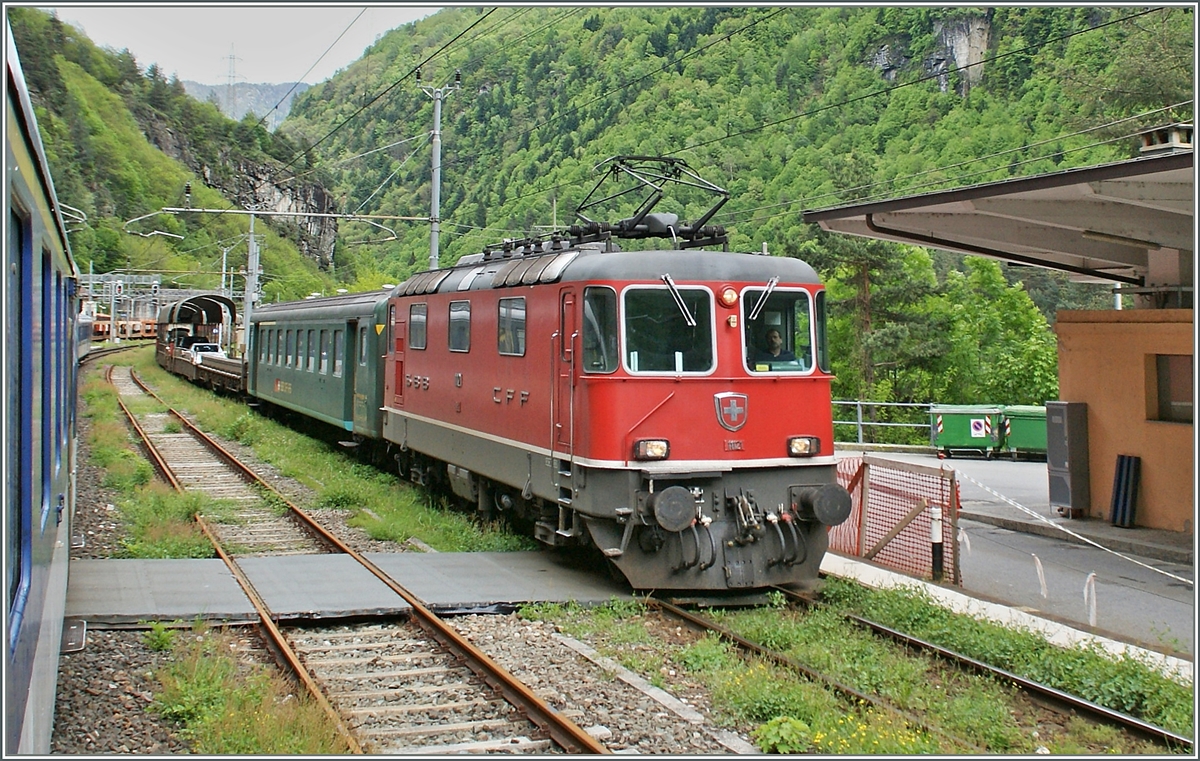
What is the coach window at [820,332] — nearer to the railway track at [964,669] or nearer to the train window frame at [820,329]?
the train window frame at [820,329]

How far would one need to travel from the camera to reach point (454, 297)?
42.7ft

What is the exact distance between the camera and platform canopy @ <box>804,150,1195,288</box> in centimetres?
1181

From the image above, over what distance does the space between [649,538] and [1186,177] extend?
22.3 ft

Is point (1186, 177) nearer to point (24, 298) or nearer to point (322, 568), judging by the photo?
point (322, 568)

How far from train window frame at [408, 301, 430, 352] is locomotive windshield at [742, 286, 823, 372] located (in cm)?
541

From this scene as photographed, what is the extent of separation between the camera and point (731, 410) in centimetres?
970

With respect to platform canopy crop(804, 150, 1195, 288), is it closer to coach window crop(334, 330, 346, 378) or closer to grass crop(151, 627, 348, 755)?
coach window crop(334, 330, 346, 378)

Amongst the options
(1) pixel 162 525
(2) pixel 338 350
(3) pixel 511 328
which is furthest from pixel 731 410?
(2) pixel 338 350

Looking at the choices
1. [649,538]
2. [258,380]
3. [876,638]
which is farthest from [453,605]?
[258,380]

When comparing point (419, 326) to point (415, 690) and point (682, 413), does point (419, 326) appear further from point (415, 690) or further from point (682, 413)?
point (415, 690)

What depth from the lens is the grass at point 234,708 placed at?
228 inches

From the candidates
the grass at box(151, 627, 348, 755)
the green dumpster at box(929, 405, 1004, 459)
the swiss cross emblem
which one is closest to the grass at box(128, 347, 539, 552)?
the swiss cross emblem

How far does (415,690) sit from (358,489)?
28.7 feet

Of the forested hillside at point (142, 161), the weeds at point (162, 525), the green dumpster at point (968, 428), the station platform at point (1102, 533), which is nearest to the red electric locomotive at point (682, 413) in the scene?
the weeds at point (162, 525)
